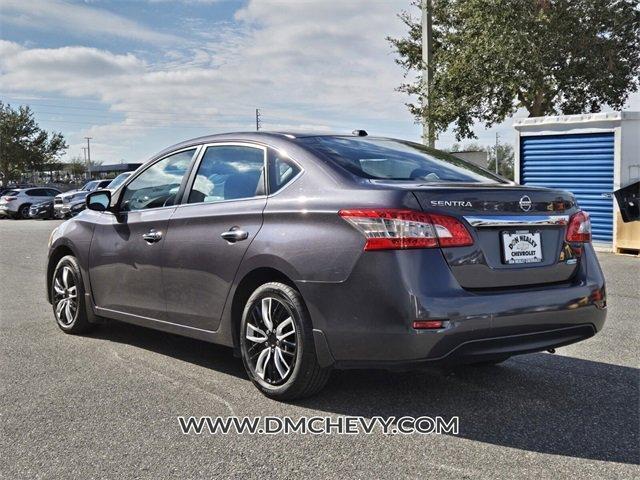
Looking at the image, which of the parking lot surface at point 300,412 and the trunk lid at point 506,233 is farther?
the trunk lid at point 506,233

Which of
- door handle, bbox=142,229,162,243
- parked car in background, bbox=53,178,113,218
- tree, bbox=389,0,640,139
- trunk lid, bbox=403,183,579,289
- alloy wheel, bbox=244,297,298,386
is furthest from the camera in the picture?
parked car in background, bbox=53,178,113,218

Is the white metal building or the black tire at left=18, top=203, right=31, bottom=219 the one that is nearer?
the white metal building

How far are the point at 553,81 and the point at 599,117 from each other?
349 inches

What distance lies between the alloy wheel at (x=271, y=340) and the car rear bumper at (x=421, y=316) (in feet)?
0.88

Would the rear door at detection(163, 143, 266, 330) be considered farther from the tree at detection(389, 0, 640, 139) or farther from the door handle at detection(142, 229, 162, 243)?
the tree at detection(389, 0, 640, 139)

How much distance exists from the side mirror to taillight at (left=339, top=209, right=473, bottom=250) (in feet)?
9.27

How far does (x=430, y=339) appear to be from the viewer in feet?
11.0

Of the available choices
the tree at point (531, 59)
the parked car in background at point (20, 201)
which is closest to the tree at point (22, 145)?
the parked car in background at point (20, 201)

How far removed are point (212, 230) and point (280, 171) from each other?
60 cm

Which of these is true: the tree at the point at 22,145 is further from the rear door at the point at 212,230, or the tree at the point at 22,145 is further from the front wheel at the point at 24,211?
the rear door at the point at 212,230

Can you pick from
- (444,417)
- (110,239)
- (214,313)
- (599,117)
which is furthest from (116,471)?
(599,117)

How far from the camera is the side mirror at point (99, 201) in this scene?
5.54 metres

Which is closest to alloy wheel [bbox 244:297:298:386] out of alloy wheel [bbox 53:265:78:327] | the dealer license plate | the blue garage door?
the dealer license plate

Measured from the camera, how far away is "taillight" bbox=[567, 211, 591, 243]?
3.92 metres
